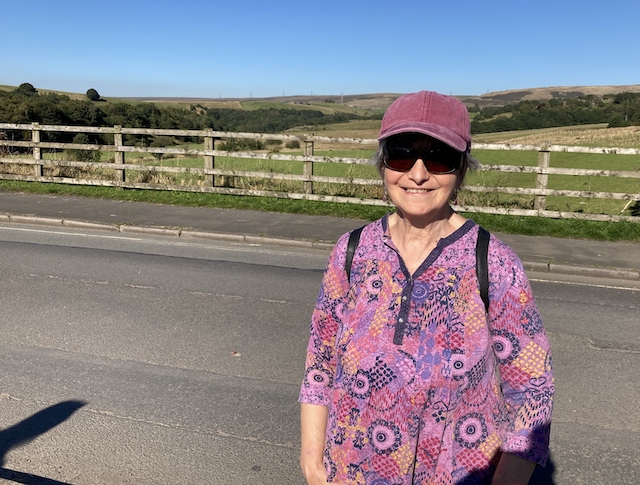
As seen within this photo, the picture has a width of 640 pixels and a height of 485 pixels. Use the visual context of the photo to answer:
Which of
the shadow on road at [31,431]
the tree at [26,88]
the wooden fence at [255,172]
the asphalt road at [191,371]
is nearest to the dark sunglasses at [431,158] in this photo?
the asphalt road at [191,371]

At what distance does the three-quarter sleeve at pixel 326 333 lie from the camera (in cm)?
190

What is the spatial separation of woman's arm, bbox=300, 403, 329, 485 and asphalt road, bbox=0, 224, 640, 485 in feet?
5.67

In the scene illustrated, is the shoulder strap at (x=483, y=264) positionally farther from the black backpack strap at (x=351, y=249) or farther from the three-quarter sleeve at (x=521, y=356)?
the black backpack strap at (x=351, y=249)

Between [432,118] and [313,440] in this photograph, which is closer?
[432,118]

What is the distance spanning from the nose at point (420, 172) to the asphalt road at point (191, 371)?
2.33 meters

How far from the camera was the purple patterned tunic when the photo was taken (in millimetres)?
1683

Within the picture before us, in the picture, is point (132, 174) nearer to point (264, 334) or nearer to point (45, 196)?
point (45, 196)

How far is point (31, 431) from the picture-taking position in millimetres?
3977

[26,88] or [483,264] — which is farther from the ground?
[26,88]

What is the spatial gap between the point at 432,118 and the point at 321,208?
11592 mm

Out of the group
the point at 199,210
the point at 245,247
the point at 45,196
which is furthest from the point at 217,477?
the point at 45,196

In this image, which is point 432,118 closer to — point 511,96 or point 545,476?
point 545,476

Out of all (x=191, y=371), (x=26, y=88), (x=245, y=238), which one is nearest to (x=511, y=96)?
(x=26, y=88)

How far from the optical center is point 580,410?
14.4ft
